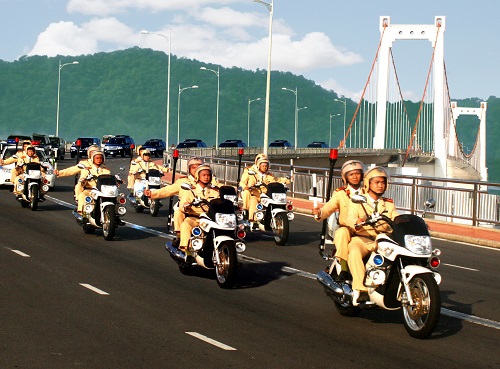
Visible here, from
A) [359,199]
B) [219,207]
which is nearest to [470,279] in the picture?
[219,207]

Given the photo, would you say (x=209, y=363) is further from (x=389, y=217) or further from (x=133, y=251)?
(x=133, y=251)

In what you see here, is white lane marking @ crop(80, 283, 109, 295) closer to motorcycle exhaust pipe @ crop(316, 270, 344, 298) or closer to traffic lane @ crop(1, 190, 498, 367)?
traffic lane @ crop(1, 190, 498, 367)

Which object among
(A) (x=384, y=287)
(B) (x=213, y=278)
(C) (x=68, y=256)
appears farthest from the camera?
(C) (x=68, y=256)

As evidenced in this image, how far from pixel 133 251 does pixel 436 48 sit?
6224 cm

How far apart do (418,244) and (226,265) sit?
13.1 feet

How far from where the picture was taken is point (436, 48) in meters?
75.9

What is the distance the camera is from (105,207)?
18.3m

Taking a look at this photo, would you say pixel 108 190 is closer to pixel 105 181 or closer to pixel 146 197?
pixel 105 181

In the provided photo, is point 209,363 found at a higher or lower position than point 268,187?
lower

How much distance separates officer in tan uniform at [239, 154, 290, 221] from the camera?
1952cm

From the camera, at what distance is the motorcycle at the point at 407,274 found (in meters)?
9.12

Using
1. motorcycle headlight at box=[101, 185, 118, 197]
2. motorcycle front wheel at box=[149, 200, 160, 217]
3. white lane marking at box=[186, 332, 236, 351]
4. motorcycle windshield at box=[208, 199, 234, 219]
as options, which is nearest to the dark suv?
motorcycle front wheel at box=[149, 200, 160, 217]

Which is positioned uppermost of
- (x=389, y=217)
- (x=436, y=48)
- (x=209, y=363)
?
(x=436, y=48)

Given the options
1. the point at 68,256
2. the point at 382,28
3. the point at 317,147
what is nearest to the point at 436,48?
the point at 382,28
